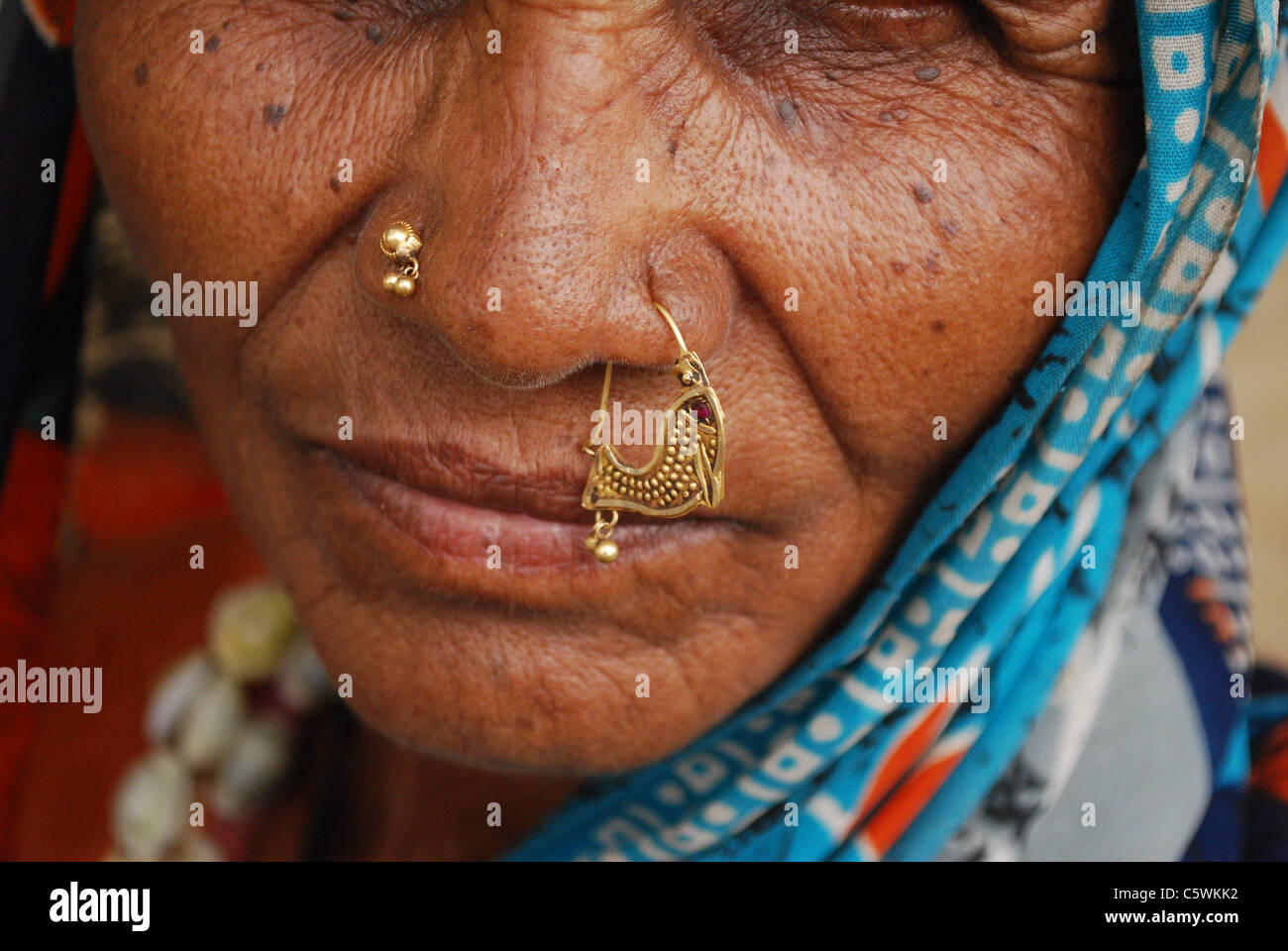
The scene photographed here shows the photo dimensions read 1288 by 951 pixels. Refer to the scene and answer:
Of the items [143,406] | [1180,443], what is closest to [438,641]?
[1180,443]

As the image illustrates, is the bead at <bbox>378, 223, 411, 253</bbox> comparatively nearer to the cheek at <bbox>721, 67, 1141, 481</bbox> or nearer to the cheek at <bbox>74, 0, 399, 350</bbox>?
the cheek at <bbox>74, 0, 399, 350</bbox>

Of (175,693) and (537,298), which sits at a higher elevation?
(537,298)

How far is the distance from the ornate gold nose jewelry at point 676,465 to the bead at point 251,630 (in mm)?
928

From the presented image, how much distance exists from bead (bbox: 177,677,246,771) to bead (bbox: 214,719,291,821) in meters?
0.02

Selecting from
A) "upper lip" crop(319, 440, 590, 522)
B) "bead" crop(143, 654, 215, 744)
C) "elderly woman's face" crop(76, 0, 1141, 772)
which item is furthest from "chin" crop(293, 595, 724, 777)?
"bead" crop(143, 654, 215, 744)

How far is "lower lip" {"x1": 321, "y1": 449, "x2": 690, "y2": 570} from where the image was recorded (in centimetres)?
113

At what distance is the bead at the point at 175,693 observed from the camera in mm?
1814

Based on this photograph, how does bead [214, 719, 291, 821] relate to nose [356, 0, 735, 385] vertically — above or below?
below

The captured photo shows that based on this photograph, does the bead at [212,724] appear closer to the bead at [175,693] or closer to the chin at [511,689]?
the bead at [175,693]

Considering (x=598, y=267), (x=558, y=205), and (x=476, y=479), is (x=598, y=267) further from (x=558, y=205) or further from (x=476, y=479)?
(x=476, y=479)

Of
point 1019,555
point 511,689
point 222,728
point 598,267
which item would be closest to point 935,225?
point 598,267

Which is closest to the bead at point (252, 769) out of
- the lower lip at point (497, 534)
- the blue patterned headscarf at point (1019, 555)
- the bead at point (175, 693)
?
the bead at point (175, 693)

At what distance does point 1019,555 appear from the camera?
1300 millimetres

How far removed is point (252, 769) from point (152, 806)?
151 millimetres
